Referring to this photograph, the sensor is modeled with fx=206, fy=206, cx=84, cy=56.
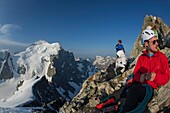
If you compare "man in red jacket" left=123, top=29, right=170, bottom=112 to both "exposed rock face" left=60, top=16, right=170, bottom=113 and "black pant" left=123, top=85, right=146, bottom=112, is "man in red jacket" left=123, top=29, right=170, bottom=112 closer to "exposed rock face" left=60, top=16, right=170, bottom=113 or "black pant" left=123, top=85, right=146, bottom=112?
"black pant" left=123, top=85, right=146, bottom=112

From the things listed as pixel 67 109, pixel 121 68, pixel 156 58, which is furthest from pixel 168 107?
pixel 121 68

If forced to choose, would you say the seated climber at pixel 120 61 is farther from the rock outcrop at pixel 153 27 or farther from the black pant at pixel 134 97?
the black pant at pixel 134 97

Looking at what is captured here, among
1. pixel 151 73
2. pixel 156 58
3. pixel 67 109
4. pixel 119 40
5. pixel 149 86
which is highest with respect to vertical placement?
pixel 119 40

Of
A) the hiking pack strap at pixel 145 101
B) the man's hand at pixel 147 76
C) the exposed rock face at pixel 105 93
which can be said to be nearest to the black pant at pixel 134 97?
the hiking pack strap at pixel 145 101

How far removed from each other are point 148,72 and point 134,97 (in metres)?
1.26

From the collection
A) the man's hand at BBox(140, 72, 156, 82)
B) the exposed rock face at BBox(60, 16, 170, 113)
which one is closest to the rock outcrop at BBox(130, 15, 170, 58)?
the exposed rock face at BBox(60, 16, 170, 113)

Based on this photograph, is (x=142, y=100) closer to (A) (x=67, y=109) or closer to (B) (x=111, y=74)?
(A) (x=67, y=109)

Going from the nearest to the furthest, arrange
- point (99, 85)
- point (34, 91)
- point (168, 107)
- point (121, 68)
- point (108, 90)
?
point (168, 107)
point (108, 90)
point (99, 85)
point (121, 68)
point (34, 91)

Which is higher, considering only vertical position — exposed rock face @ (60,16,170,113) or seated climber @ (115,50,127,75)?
seated climber @ (115,50,127,75)

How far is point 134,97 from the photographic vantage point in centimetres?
778

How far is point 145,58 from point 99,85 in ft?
47.1

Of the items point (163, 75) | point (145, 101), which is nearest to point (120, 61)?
point (163, 75)

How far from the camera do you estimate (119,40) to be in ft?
88.5

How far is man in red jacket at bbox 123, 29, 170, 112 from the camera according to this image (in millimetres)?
7816
